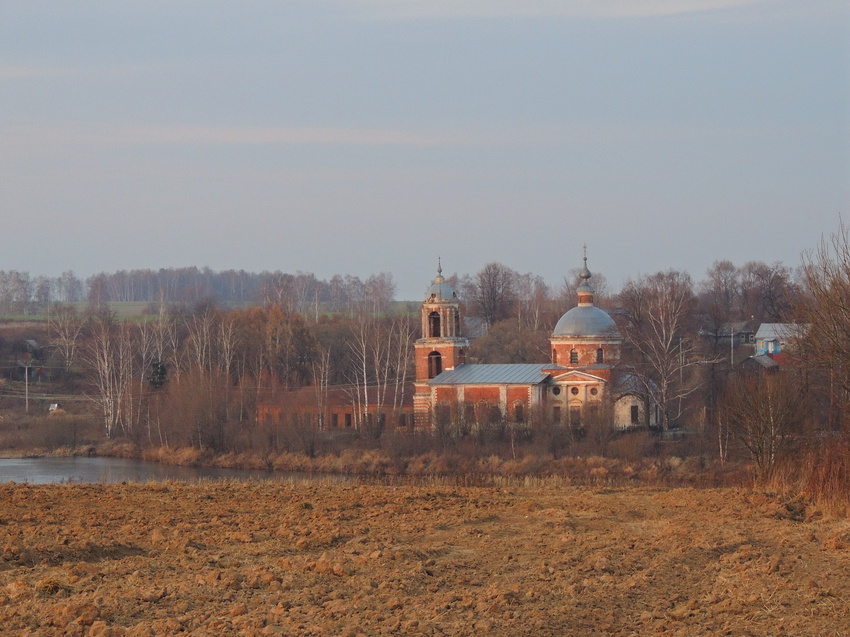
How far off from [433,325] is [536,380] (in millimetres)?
5904

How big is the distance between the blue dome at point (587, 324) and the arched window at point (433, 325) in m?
5.32

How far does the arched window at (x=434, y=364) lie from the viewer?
154 feet

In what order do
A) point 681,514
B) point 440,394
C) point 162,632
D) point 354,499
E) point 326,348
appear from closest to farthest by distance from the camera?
point 162,632 → point 681,514 → point 354,499 → point 440,394 → point 326,348

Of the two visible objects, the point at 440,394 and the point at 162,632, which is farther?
the point at 440,394

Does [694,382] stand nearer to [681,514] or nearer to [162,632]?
[681,514]

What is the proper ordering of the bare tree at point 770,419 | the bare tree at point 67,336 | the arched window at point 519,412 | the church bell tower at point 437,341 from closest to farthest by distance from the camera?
the bare tree at point 770,419
the arched window at point 519,412
the church bell tower at point 437,341
the bare tree at point 67,336

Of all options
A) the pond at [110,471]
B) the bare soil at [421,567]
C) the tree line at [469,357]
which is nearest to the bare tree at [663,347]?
the tree line at [469,357]

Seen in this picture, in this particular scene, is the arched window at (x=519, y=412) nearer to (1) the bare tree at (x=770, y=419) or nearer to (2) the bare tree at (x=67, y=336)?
(1) the bare tree at (x=770, y=419)

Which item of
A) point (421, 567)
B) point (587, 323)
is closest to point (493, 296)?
point (587, 323)

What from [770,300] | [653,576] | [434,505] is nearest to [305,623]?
[653,576]

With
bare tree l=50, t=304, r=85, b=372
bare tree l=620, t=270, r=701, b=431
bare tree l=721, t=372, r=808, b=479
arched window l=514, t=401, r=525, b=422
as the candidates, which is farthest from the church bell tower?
bare tree l=50, t=304, r=85, b=372

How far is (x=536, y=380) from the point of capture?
4334cm

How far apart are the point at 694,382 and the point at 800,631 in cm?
3186

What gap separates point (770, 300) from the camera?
7525 centimetres
